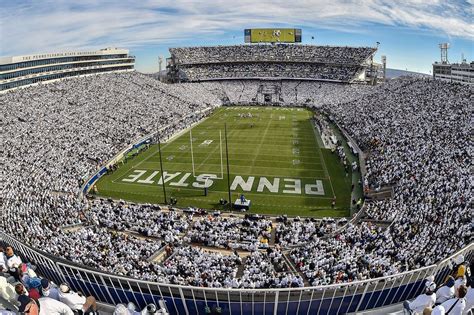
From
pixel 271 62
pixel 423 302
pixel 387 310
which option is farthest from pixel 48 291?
pixel 271 62

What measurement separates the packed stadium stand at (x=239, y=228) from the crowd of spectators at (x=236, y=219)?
0.30 ft

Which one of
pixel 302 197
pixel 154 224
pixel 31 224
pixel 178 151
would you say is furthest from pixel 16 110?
pixel 302 197

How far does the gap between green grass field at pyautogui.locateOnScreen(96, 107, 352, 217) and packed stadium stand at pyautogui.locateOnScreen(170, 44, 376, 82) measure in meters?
41.4

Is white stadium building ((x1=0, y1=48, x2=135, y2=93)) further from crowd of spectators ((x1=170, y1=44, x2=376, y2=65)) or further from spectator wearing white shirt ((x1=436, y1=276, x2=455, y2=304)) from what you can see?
spectator wearing white shirt ((x1=436, y1=276, x2=455, y2=304))

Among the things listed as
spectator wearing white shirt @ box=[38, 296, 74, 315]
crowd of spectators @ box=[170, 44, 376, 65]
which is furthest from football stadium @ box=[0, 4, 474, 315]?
crowd of spectators @ box=[170, 44, 376, 65]

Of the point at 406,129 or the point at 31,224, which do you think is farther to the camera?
the point at 406,129

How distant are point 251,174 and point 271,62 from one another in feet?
212

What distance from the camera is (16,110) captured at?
1711 inches

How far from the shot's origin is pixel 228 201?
26.6 meters

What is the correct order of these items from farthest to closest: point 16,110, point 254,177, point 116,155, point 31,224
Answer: point 16,110 < point 116,155 < point 254,177 < point 31,224

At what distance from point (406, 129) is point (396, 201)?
1549cm

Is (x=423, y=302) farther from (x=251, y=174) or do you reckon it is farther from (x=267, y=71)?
(x=267, y=71)

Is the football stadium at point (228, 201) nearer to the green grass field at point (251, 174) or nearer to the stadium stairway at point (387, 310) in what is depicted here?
the stadium stairway at point (387, 310)

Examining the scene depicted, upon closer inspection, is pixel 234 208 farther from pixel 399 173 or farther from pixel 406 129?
pixel 406 129
